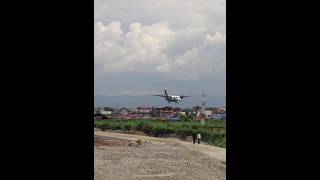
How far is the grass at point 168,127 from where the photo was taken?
15.8 meters

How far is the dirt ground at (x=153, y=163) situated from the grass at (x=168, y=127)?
222 centimetres

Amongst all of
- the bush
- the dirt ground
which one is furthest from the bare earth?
the bush

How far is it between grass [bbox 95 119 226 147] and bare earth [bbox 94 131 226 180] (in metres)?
1.68

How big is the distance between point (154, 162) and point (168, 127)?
23.0ft

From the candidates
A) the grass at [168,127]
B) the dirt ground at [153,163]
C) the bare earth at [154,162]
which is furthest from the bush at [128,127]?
the dirt ground at [153,163]

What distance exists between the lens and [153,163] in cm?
1079

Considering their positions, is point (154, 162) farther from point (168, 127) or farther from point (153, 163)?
point (168, 127)

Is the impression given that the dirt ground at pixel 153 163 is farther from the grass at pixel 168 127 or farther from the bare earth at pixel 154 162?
the grass at pixel 168 127

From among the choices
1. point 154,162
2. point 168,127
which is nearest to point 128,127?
point 168,127
